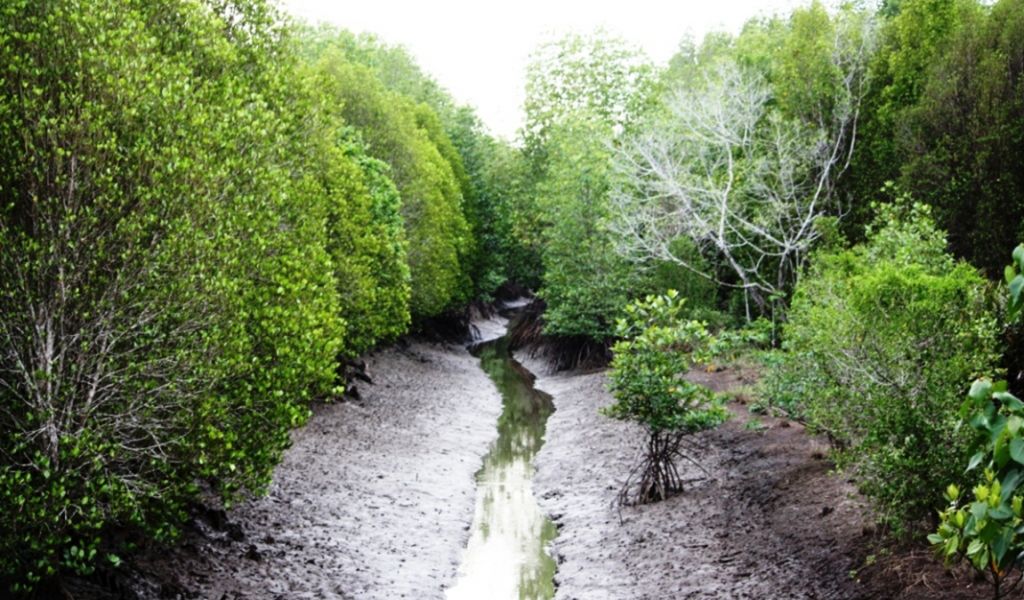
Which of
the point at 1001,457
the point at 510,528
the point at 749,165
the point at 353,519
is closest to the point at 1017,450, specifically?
the point at 1001,457

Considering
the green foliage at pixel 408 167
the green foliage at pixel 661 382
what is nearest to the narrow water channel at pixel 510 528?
the green foliage at pixel 661 382

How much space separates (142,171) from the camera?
9.66 m

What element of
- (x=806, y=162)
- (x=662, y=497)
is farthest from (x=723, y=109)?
(x=662, y=497)

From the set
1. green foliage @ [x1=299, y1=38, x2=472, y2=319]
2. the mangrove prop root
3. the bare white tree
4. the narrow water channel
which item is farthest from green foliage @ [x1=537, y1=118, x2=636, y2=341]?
the mangrove prop root

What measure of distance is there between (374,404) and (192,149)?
1835 cm

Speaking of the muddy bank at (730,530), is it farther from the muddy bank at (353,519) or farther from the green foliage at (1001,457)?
the green foliage at (1001,457)

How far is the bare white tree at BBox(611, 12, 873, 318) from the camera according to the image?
1193 inches

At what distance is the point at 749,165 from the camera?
30.6 meters

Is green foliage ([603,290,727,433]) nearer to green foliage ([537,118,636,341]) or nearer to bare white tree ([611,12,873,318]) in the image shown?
bare white tree ([611,12,873,318])

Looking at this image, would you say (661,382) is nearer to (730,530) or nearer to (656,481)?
(656,481)

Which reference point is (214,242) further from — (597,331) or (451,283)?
(451,283)

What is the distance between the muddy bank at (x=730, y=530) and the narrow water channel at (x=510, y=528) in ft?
1.18

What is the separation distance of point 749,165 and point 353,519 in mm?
19508

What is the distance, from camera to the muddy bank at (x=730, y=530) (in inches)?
448
